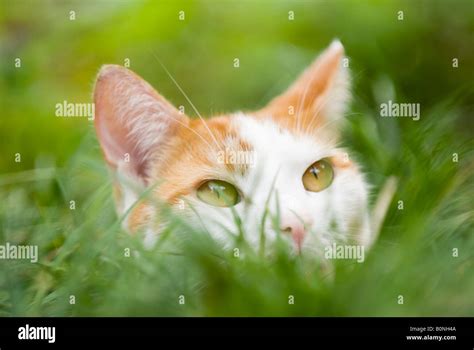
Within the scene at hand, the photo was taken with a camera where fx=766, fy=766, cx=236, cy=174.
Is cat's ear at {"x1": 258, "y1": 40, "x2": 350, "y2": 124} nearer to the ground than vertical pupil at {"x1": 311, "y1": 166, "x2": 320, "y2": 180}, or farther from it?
farther from it

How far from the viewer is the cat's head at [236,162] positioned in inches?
62.4

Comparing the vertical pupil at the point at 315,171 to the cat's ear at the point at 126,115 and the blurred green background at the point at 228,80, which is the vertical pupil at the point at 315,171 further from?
the cat's ear at the point at 126,115

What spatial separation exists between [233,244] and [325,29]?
587 mm

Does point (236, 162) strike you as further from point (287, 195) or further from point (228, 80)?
point (228, 80)

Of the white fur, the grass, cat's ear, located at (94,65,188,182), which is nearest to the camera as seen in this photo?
the grass

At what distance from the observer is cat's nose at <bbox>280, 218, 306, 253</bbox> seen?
1.52 meters

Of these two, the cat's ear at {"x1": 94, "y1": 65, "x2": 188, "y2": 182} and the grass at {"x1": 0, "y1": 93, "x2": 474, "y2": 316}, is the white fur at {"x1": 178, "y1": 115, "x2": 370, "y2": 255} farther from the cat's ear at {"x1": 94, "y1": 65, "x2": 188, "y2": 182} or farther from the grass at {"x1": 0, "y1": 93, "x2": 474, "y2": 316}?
the cat's ear at {"x1": 94, "y1": 65, "x2": 188, "y2": 182}

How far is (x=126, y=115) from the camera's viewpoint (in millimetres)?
1672

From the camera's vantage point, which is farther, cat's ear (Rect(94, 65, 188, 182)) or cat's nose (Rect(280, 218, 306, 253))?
cat's ear (Rect(94, 65, 188, 182))

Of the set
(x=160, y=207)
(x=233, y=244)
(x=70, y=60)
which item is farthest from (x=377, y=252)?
(x=70, y=60)

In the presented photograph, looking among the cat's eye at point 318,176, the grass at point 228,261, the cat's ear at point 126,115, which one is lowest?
the grass at point 228,261

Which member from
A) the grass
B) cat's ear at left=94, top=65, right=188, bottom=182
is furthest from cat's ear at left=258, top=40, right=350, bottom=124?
cat's ear at left=94, top=65, right=188, bottom=182

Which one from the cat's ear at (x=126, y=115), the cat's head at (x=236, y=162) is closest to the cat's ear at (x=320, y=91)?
the cat's head at (x=236, y=162)

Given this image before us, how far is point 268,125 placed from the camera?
170 cm
